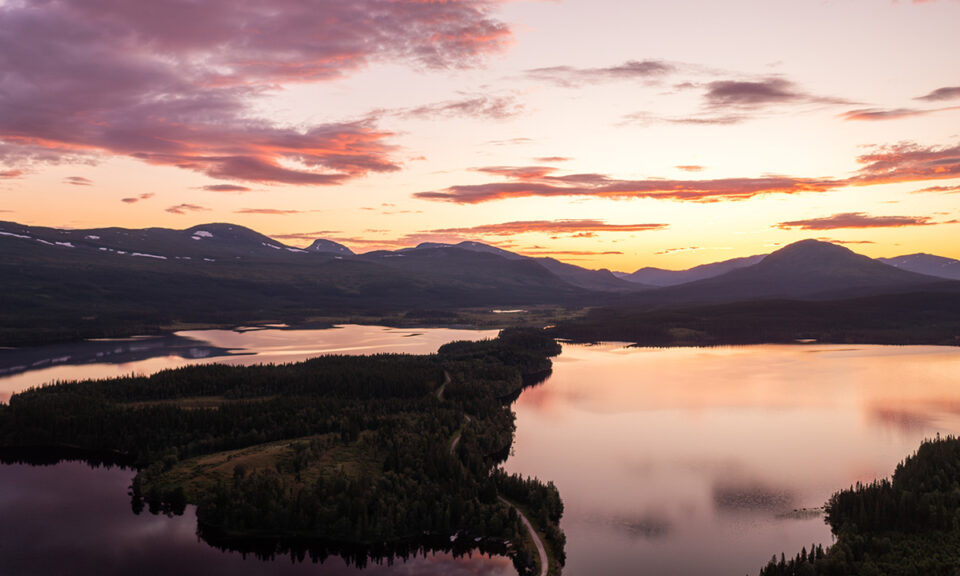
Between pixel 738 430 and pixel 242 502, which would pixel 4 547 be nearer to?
pixel 242 502

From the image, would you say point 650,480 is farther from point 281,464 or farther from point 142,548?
point 142,548

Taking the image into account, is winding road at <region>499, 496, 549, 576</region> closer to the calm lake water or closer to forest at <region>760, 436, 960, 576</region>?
the calm lake water

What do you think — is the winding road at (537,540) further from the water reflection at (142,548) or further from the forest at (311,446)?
the water reflection at (142,548)

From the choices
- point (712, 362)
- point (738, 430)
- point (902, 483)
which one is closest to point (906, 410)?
point (738, 430)

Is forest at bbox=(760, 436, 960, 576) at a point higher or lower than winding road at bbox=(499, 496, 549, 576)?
higher

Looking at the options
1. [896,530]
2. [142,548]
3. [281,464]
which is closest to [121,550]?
[142,548]

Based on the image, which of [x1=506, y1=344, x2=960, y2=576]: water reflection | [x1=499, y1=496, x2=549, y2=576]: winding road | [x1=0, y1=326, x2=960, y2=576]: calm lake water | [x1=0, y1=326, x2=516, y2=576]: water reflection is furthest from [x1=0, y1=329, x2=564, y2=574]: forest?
[x1=506, y1=344, x2=960, y2=576]: water reflection

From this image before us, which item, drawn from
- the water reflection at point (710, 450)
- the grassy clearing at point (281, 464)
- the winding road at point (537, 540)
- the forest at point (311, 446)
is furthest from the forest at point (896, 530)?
the grassy clearing at point (281, 464)
